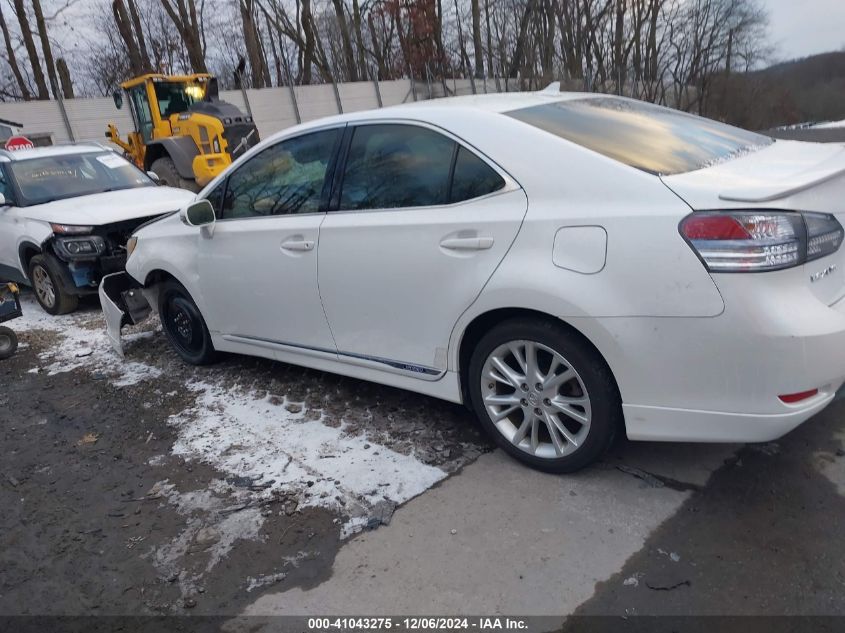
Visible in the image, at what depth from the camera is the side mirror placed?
14.1 feet

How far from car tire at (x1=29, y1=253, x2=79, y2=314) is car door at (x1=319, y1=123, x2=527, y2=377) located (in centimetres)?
440

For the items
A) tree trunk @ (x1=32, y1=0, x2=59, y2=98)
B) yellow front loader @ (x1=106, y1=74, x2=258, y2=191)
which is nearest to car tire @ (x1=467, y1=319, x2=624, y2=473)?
yellow front loader @ (x1=106, y1=74, x2=258, y2=191)

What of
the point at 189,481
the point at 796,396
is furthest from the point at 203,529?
the point at 796,396

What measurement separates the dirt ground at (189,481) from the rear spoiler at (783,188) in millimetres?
1736

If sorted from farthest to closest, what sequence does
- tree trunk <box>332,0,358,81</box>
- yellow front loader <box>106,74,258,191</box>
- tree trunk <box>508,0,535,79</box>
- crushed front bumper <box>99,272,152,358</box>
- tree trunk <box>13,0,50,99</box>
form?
tree trunk <box>332,0,358,81</box> → tree trunk <box>508,0,535,79</box> → tree trunk <box>13,0,50,99</box> → yellow front loader <box>106,74,258,191</box> → crushed front bumper <box>99,272,152,358</box>

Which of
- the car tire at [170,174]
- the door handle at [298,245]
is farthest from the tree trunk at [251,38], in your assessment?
the door handle at [298,245]

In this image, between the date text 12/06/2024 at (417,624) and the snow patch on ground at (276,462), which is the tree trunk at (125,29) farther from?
the date text 12/06/2024 at (417,624)

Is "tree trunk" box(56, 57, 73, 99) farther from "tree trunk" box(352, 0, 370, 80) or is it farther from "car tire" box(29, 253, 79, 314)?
"car tire" box(29, 253, 79, 314)

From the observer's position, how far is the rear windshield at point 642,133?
2.83 meters

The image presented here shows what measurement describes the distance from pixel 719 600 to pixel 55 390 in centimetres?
460

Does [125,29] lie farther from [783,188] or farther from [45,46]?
[783,188]

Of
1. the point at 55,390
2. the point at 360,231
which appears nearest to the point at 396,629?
the point at 360,231

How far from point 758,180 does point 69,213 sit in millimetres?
6320

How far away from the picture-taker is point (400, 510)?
299 centimetres
